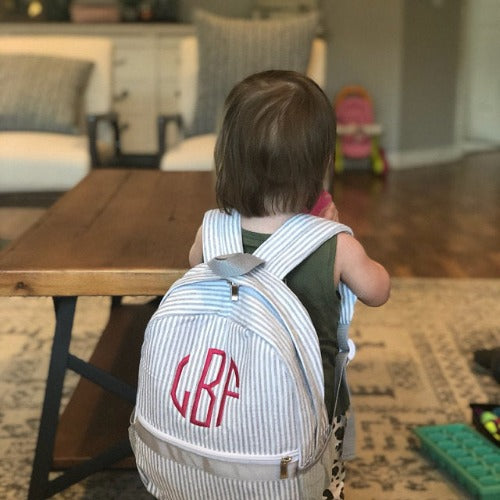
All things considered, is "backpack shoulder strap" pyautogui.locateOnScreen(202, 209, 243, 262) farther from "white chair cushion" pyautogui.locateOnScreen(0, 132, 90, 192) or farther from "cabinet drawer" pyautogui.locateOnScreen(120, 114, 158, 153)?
"cabinet drawer" pyautogui.locateOnScreen(120, 114, 158, 153)

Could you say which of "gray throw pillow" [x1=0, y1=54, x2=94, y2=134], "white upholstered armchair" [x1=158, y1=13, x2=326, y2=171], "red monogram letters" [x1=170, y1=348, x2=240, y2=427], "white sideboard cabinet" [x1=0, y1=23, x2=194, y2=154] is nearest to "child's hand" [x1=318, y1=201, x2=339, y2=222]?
"red monogram letters" [x1=170, y1=348, x2=240, y2=427]

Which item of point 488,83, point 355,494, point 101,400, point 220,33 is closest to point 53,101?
point 220,33

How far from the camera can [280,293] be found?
1233 mm

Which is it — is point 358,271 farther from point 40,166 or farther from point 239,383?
point 40,166

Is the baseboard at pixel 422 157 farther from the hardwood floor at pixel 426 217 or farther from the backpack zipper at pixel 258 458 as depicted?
the backpack zipper at pixel 258 458

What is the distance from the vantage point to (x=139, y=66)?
5.01 meters

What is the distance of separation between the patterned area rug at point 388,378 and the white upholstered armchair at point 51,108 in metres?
0.68

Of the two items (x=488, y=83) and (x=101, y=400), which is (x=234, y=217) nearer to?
(x=101, y=400)

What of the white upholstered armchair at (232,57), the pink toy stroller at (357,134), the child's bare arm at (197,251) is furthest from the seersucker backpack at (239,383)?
the pink toy stroller at (357,134)

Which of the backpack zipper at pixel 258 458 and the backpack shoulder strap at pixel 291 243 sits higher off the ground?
the backpack shoulder strap at pixel 291 243

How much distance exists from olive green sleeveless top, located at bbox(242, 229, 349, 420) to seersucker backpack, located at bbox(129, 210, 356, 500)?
0.11ft

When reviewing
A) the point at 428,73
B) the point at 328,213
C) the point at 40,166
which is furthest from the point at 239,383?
the point at 428,73

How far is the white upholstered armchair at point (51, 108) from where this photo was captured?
3.43m

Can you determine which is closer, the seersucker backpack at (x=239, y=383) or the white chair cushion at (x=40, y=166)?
the seersucker backpack at (x=239, y=383)
